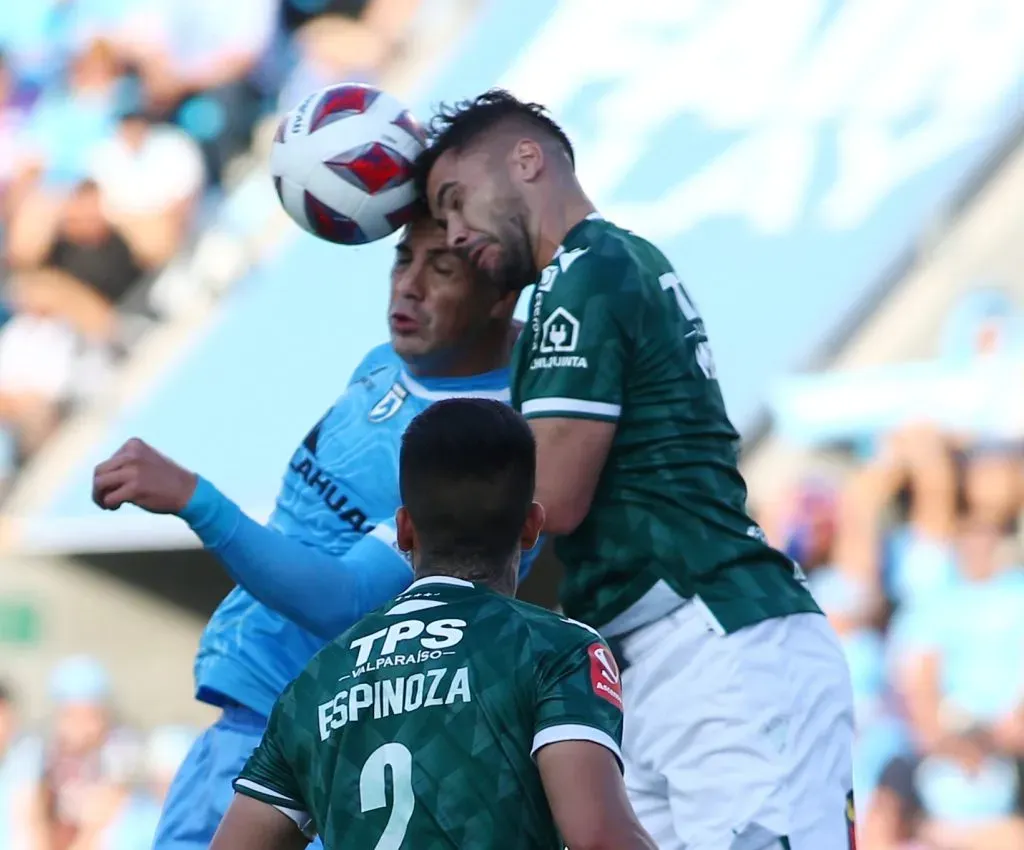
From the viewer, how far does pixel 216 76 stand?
11.6 metres

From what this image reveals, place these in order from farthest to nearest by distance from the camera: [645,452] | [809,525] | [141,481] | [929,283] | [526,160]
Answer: [929,283]
[809,525]
[526,160]
[645,452]
[141,481]

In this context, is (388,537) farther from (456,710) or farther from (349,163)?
(456,710)

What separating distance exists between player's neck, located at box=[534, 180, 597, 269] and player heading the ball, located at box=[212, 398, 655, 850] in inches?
44.4

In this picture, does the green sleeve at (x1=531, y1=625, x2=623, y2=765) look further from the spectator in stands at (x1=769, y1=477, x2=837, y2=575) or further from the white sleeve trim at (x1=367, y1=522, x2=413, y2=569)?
the spectator in stands at (x1=769, y1=477, x2=837, y2=575)

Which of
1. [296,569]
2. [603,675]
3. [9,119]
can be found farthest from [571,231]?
[9,119]

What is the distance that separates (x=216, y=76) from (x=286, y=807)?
953cm

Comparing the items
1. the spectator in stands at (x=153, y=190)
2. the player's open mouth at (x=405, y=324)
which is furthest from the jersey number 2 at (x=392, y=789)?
the spectator in stands at (x=153, y=190)

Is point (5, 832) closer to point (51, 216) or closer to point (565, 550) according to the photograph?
point (51, 216)

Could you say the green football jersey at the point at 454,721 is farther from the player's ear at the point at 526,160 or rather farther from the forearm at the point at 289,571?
the player's ear at the point at 526,160

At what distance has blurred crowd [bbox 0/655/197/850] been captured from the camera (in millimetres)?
9609

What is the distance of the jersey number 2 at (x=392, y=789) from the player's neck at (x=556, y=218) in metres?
1.47

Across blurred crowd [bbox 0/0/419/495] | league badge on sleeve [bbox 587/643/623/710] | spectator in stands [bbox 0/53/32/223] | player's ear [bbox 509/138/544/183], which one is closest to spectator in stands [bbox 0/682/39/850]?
blurred crowd [bbox 0/0/419/495]

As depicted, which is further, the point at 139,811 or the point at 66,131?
the point at 66,131

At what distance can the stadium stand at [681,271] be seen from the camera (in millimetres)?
7723
